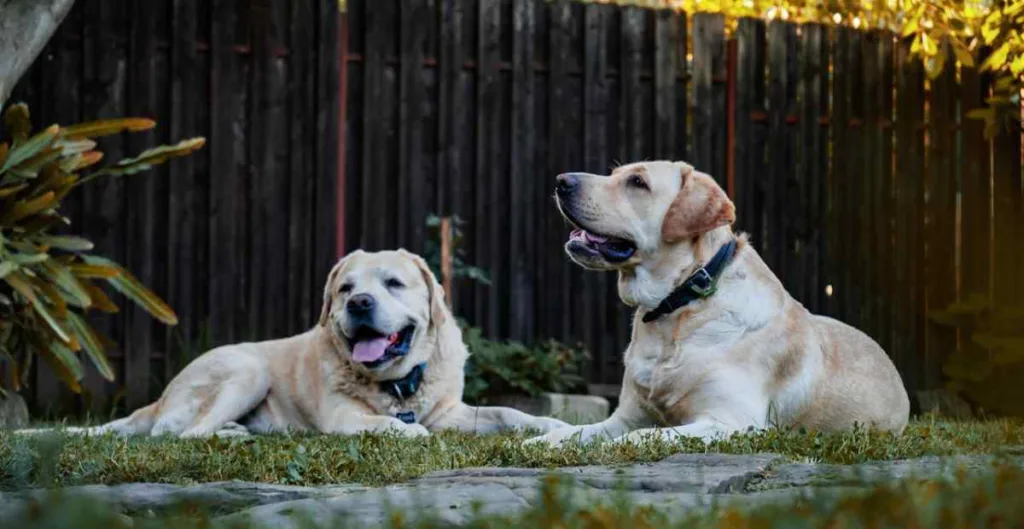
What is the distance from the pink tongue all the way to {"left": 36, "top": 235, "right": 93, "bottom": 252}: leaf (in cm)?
198

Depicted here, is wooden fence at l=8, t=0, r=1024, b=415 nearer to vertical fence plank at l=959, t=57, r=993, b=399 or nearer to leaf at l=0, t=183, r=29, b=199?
vertical fence plank at l=959, t=57, r=993, b=399

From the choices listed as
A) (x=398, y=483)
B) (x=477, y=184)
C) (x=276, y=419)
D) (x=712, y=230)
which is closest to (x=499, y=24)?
(x=477, y=184)

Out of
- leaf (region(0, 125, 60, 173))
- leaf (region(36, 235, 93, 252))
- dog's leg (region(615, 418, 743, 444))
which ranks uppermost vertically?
leaf (region(0, 125, 60, 173))

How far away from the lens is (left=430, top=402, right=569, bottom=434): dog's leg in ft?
22.6

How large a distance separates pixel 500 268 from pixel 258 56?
2012 millimetres

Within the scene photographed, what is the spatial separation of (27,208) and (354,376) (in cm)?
210

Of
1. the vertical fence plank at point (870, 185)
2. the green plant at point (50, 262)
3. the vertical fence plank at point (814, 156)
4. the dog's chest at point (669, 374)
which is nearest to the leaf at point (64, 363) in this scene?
the green plant at point (50, 262)

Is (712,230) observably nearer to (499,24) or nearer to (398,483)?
(398,483)

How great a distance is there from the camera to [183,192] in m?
8.66

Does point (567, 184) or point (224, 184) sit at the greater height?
point (567, 184)

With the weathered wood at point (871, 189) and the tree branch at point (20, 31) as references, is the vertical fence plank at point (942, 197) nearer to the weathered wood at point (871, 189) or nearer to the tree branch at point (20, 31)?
the weathered wood at point (871, 189)

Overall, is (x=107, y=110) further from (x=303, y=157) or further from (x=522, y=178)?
(x=522, y=178)

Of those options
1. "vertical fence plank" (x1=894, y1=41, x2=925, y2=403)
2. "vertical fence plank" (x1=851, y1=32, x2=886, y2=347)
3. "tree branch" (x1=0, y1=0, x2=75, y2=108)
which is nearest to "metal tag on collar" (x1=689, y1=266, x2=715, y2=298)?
"tree branch" (x1=0, y1=0, x2=75, y2=108)

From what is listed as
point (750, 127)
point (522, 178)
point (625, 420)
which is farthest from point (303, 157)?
point (625, 420)
